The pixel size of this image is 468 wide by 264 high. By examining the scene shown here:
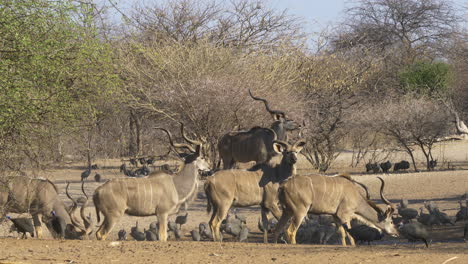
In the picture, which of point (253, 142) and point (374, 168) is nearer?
point (253, 142)

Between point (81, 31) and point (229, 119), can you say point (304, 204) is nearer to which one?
point (81, 31)

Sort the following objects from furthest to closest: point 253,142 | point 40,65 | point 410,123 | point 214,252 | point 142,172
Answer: point 410,123 < point 142,172 < point 253,142 < point 40,65 < point 214,252

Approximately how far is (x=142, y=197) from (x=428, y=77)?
2308cm

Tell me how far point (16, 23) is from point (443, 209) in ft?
26.0

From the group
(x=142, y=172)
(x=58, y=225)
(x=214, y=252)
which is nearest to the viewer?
(x=214, y=252)

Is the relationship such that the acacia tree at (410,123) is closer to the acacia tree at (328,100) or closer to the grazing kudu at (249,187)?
the acacia tree at (328,100)

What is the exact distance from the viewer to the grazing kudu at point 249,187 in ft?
33.4

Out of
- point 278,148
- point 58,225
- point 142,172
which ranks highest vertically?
point 278,148

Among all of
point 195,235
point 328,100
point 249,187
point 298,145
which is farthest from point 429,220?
point 328,100

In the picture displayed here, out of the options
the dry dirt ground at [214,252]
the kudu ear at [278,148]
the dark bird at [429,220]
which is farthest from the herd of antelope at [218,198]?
the dark bird at [429,220]

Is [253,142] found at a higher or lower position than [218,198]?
higher

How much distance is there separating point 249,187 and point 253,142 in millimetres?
4084

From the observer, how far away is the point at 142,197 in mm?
9555

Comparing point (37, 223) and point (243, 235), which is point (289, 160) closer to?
point (243, 235)
